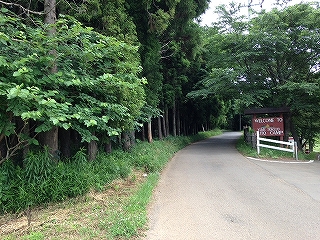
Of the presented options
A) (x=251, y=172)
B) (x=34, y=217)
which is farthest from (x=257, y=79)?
(x=34, y=217)

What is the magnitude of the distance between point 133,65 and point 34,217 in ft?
13.2

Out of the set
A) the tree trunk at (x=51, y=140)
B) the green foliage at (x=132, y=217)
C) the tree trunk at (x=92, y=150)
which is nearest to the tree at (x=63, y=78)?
the tree trunk at (x=51, y=140)

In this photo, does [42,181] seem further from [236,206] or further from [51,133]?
[236,206]

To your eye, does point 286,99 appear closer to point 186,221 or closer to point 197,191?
point 197,191

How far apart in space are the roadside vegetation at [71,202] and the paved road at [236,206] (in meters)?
0.45

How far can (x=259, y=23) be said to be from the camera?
14531 mm

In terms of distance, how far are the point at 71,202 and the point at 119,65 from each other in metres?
3.16

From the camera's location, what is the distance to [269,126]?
13742mm

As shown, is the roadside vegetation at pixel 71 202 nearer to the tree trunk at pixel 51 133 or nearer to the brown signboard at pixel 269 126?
the tree trunk at pixel 51 133

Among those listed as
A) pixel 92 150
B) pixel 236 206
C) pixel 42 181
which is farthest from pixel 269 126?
pixel 42 181

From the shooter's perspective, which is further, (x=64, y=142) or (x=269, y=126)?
(x=269, y=126)

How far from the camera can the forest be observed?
15.5 ft

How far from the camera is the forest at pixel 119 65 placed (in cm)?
473

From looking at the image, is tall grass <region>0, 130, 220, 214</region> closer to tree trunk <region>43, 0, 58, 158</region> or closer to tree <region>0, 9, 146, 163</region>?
tree trunk <region>43, 0, 58, 158</region>
